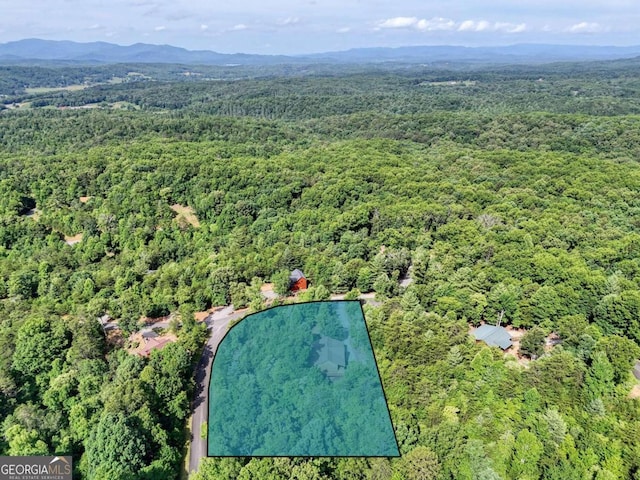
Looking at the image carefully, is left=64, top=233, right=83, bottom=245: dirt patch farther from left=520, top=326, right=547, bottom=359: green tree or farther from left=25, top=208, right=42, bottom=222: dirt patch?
left=520, top=326, right=547, bottom=359: green tree

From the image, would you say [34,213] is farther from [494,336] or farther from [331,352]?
[331,352]

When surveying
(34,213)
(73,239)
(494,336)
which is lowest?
(34,213)

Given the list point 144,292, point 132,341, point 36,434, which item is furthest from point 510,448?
point 144,292

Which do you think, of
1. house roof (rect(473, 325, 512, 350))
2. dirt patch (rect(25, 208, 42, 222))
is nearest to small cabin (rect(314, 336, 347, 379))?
house roof (rect(473, 325, 512, 350))

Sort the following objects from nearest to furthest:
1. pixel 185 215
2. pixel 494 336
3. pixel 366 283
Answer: pixel 494 336 → pixel 366 283 → pixel 185 215

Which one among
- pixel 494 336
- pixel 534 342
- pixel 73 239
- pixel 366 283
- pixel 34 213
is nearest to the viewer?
pixel 534 342

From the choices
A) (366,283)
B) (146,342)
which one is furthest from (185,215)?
(366,283)
